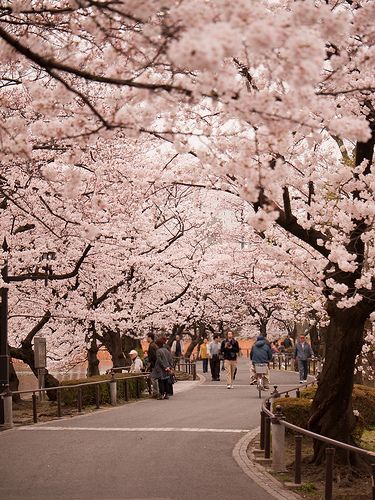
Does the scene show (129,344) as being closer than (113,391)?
No

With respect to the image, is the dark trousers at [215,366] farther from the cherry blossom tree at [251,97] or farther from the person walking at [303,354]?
the cherry blossom tree at [251,97]

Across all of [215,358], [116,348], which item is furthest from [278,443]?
[215,358]

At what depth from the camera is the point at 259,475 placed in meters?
11.6

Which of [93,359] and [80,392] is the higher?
[93,359]

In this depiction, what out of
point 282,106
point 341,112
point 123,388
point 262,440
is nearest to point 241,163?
point 282,106

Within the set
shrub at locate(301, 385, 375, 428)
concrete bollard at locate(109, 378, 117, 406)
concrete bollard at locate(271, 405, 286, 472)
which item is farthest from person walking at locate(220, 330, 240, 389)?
concrete bollard at locate(271, 405, 286, 472)

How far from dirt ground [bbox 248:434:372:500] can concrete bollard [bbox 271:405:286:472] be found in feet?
0.40

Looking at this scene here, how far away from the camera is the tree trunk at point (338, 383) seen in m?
12.1

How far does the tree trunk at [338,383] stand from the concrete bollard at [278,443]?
23.4 inches

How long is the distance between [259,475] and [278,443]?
61 centimetres

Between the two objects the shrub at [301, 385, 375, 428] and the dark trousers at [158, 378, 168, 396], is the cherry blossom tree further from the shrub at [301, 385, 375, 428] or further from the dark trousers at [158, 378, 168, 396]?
the dark trousers at [158, 378, 168, 396]

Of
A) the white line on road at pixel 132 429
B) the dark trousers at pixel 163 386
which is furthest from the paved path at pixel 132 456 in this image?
the dark trousers at pixel 163 386

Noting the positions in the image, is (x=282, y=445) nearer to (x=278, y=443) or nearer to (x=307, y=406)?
→ (x=278, y=443)

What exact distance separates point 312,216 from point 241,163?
21.7 feet
